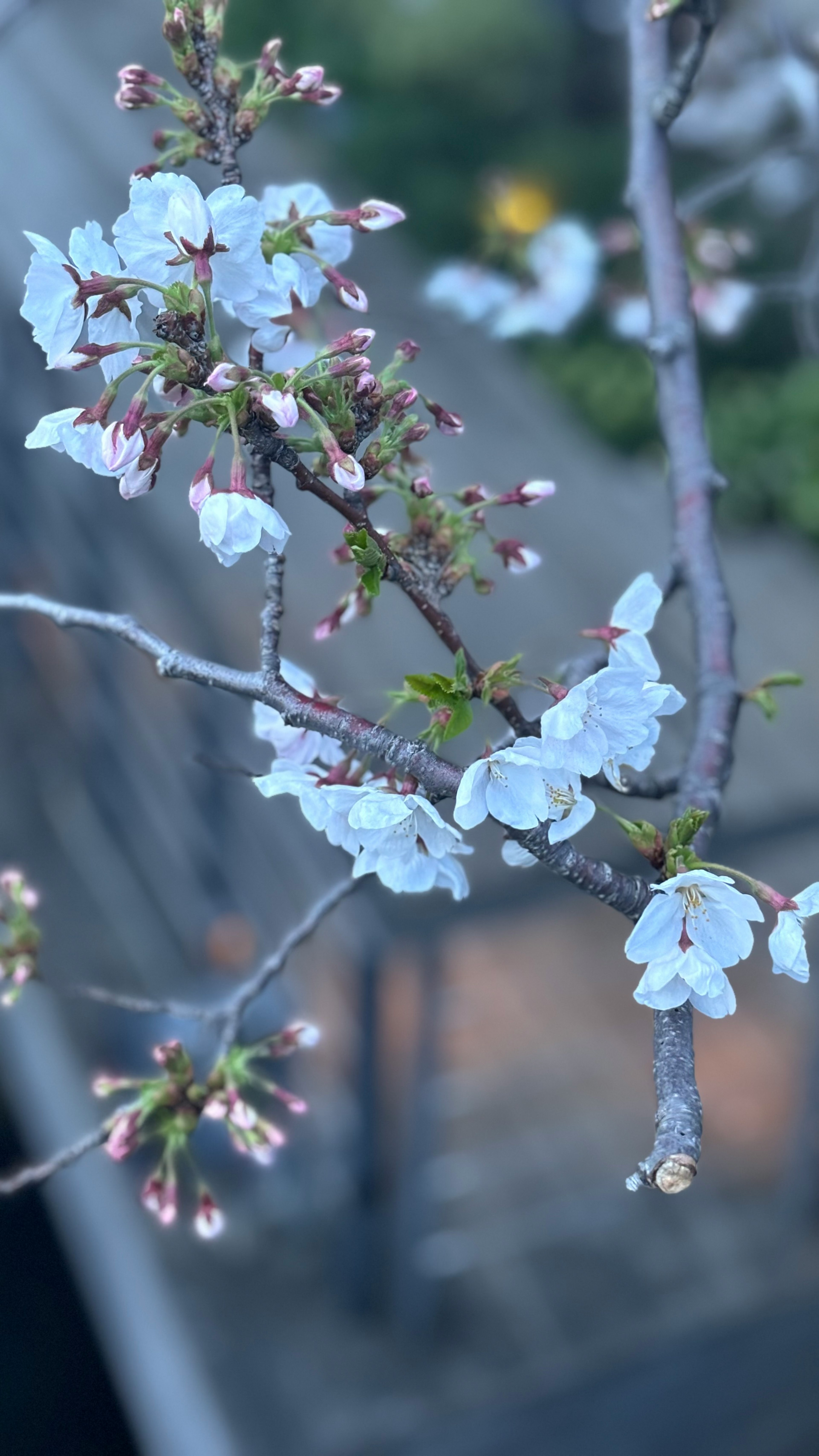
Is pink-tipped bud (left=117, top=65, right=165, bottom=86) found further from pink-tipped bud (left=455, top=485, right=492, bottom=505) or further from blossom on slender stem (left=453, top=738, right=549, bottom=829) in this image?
blossom on slender stem (left=453, top=738, right=549, bottom=829)

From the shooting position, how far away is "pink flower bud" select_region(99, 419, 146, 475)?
2.82ft

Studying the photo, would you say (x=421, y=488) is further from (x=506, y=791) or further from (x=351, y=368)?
(x=506, y=791)

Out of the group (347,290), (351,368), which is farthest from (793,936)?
(347,290)

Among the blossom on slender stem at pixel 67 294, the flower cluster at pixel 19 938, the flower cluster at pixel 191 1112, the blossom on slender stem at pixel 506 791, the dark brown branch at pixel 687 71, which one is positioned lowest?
the flower cluster at pixel 191 1112

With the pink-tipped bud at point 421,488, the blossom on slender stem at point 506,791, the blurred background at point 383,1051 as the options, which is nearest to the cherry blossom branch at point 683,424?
the blossom on slender stem at point 506,791

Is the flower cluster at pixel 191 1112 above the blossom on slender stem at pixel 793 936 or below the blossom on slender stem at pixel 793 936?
below

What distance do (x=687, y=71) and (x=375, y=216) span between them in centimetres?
66

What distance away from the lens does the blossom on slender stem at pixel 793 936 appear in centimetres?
87

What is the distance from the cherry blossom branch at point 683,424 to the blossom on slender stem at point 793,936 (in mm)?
149

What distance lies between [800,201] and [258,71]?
639 centimetres

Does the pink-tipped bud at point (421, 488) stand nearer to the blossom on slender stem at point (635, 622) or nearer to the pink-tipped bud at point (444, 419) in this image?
the pink-tipped bud at point (444, 419)

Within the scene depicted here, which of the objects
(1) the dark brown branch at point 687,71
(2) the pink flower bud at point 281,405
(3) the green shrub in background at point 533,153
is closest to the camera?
(2) the pink flower bud at point 281,405

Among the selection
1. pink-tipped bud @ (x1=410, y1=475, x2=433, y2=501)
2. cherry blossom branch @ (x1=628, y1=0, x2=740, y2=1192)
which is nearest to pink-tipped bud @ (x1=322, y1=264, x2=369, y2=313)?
pink-tipped bud @ (x1=410, y1=475, x2=433, y2=501)

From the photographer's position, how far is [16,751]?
248 inches
